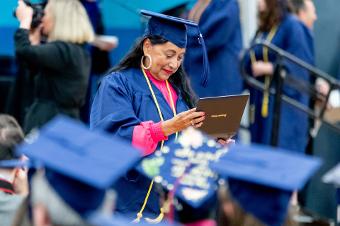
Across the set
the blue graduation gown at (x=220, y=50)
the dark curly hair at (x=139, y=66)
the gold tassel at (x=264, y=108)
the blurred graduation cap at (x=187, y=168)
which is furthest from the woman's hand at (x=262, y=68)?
the blurred graduation cap at (x=187, y=168)

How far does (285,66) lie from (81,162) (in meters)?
5.47

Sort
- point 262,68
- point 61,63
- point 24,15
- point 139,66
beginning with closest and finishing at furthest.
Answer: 1. point 139,66
2. point 24,15
3. point 61,63
4. point 262,68

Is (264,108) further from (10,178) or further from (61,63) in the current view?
(10,178)

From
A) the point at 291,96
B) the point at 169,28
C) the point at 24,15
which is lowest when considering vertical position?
the point at 291,96

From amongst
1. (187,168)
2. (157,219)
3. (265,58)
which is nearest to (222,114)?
(157,219)

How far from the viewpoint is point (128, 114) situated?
6.48 m

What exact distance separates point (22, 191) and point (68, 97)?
2.58 m

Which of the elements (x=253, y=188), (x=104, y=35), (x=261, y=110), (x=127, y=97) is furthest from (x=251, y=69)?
(x=253, y=188)

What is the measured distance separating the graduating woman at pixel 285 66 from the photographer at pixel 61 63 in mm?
1393

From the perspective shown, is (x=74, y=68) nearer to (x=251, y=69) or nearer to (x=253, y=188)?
(x=251, y=69)

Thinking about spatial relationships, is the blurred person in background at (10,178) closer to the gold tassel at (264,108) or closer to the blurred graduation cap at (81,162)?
the blurred graduation cap at (81,162)

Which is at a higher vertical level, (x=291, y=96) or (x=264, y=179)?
(x=264, y=179)

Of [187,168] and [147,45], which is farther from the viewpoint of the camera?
[147,45]

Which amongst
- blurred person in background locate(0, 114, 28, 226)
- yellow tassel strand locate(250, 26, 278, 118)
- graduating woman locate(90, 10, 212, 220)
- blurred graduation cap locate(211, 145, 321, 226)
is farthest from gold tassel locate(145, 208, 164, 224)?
yellow tassel strand locate(250, 26, 278, 118)
